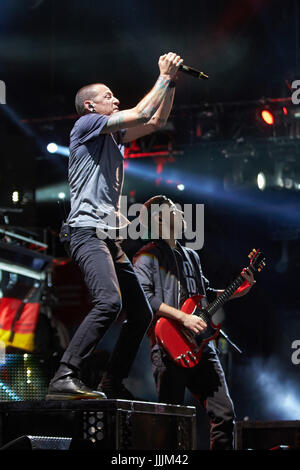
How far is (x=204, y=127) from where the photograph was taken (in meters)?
9.96

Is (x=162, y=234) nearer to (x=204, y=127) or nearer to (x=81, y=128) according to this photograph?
(x=81, y=128)

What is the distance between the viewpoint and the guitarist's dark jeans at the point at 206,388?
175 inches

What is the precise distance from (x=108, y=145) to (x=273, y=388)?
763 cm

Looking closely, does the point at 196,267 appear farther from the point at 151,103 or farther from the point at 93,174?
the point at 151,103

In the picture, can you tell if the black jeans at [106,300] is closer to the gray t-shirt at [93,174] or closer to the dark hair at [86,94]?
the gray t-shirt at [93,174]

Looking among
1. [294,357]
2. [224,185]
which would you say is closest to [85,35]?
[224,185]

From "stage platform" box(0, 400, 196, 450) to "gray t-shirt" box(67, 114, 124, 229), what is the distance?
988 millimetres

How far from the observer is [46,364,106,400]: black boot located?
3430 mm

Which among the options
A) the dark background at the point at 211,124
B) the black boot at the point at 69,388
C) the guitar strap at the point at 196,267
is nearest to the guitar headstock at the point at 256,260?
the guitar strap at the point at 196,267

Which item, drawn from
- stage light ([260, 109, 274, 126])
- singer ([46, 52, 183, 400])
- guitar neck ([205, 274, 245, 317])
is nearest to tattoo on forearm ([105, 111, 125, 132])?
singer ([46, 52, 183, 400])

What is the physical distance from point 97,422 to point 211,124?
23.6 feet

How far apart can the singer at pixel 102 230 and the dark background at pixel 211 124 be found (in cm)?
534

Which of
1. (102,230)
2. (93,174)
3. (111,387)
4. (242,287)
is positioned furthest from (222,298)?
(93,174)

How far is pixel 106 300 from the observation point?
3566mm
